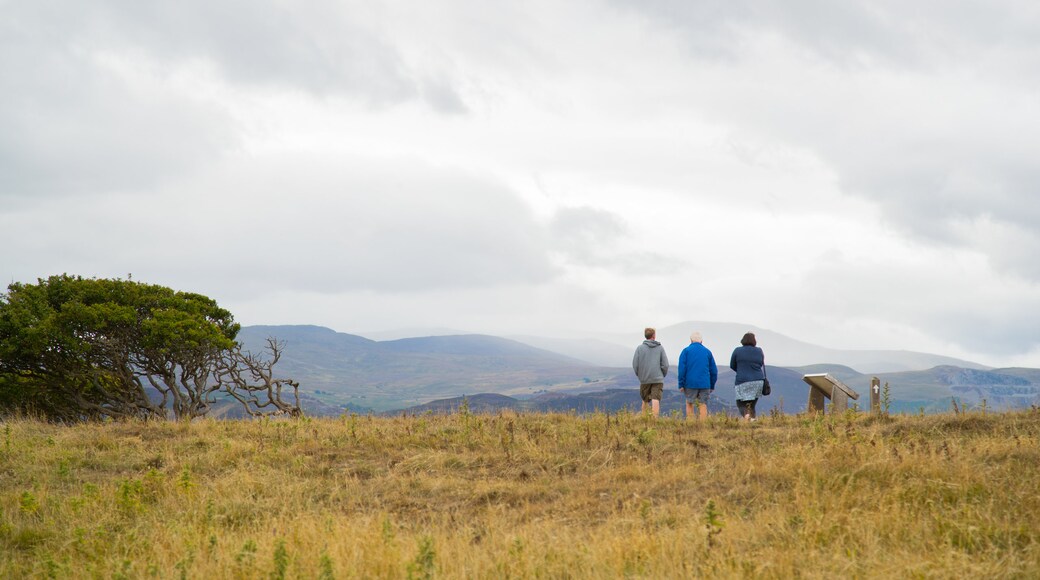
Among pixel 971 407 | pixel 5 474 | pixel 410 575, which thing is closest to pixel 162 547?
pixel 410 575

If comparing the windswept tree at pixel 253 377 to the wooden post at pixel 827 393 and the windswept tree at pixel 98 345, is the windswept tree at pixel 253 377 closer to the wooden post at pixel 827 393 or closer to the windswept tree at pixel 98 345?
the windswept tree at pixel 98 345

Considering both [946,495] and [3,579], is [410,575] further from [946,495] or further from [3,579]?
[946,495]

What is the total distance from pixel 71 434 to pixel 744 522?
13294mm

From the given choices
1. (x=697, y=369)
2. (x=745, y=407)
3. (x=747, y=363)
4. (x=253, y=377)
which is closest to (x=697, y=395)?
(x=697, y=369)

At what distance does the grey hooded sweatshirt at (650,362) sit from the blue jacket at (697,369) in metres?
0.46

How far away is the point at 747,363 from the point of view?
1675 centimetres

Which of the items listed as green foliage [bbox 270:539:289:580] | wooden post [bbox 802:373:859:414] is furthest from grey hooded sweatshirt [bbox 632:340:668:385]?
green foliage [bbox 270:539:289:580]

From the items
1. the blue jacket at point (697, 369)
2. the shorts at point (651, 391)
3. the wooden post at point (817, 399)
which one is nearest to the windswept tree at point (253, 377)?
the shorts at point (651, 391)

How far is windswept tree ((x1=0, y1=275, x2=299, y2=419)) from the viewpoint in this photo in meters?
22.6

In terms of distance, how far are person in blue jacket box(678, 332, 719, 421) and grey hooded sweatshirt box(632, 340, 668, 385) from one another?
483 mm

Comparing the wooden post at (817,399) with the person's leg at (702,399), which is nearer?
the person's leg at (702,399)

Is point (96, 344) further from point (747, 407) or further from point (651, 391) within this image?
point (747, 407)

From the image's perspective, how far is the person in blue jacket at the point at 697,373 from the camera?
16906 mm

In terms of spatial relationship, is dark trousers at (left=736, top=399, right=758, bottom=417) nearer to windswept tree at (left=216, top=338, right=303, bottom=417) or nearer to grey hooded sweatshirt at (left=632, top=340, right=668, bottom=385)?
grey hooded sweatshirt at (left=632, top=340, right=668, bottom=385)
